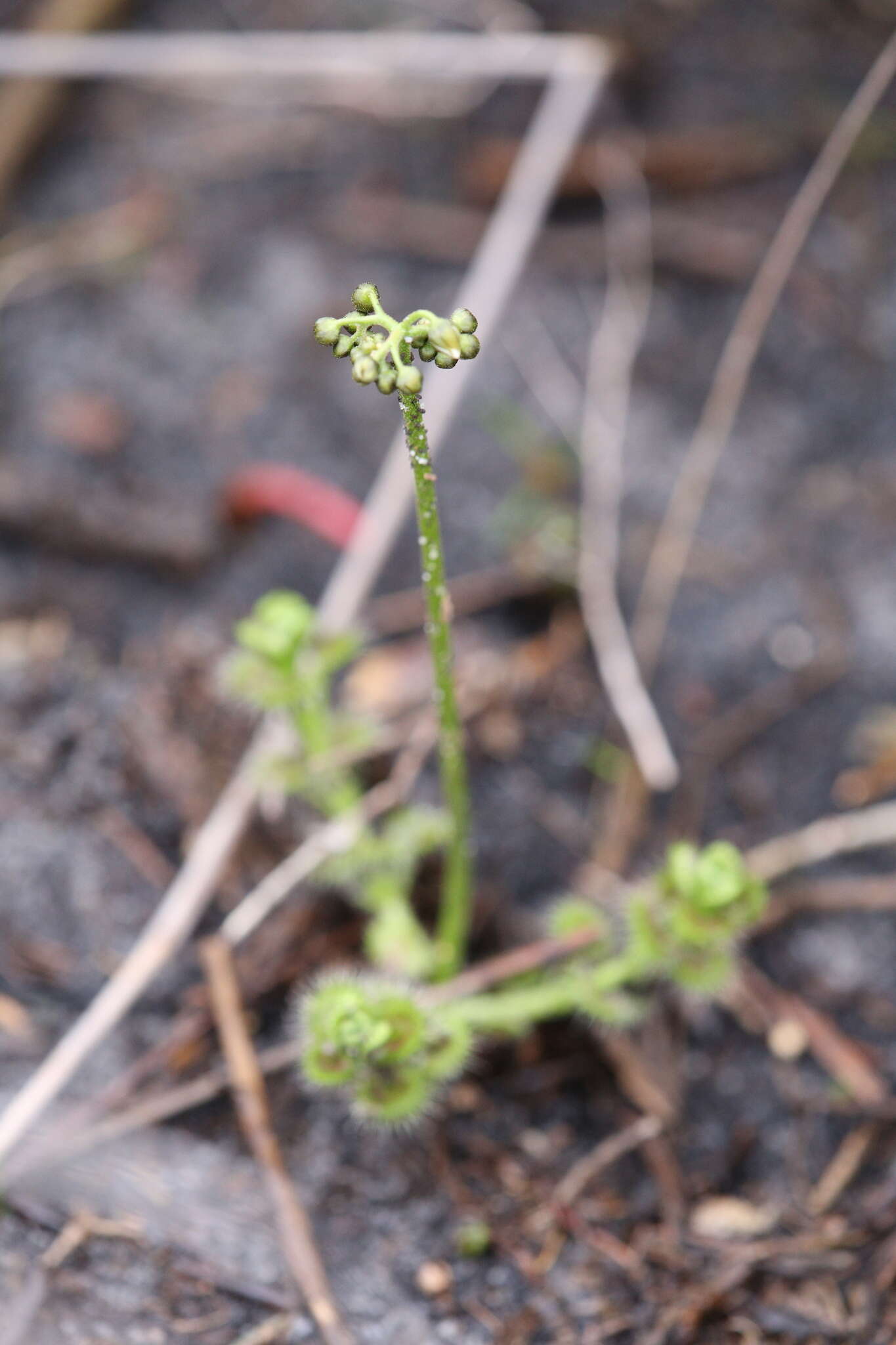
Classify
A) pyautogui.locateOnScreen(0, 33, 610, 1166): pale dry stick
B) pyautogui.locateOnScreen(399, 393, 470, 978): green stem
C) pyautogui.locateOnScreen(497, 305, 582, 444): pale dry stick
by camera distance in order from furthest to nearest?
pyautogui.locateOnScreen(497, 305, 582, 444): pale dry stick < pyautogui.locateOnScreen(0, 33, 610, 1166): pale dry stick < pyautogui.locateOnScreen(399, 393, 470, 978): green stem

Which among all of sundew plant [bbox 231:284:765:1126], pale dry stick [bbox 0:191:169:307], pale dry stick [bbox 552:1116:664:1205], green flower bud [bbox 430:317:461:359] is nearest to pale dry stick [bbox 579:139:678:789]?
sundew plant [bbox 231:284:765:1126]

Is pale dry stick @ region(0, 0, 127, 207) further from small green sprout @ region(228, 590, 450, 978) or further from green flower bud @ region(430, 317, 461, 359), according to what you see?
green flower bud @ region(430, 317, 461, 359)

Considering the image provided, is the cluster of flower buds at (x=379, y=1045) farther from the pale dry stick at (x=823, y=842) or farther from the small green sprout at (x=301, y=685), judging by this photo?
the pale dry stick at (x=823, y=842)

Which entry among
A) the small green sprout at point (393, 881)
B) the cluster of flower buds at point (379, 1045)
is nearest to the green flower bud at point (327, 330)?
the cluster of flower buds at point (379, 1045)

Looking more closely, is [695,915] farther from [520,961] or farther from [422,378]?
[422,378]

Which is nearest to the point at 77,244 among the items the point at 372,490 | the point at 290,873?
the point at 372,490

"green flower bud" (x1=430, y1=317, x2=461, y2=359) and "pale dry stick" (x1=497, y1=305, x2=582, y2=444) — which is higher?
"pale dry stick" (x1=497, y1=305, x2=582, y2=444)
